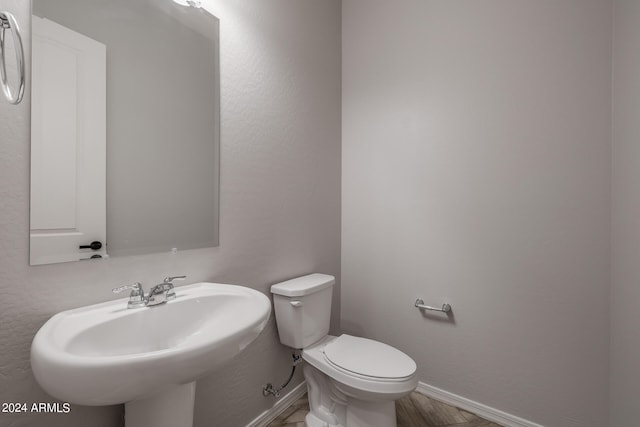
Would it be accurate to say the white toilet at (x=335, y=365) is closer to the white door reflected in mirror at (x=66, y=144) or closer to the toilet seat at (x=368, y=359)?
the toilet seat at (x=368, y=359)

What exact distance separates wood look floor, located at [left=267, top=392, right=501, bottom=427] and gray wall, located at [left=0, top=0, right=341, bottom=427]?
0.17 metres

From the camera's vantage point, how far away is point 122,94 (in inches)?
38.4

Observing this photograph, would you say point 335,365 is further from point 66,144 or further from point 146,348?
point 66,144

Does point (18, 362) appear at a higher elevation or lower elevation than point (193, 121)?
lower

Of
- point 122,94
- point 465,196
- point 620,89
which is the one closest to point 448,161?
point 465,196

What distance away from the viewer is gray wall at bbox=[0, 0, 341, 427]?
0.75 m

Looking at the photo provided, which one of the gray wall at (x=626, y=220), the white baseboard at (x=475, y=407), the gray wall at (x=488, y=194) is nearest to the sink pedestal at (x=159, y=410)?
the gray wall at (x=488, y=194)

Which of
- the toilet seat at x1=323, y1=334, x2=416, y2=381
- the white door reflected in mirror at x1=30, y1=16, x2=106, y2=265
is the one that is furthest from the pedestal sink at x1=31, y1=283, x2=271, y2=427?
the toilet seat at x1=323, y1=334, x2=416, y2=381

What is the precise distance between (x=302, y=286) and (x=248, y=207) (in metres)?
0.50

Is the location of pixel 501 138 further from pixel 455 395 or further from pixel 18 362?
pixel 18 362

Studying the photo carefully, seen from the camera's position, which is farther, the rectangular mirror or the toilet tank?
the toilet tank

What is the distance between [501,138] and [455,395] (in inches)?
58.4

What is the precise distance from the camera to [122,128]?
97 cm

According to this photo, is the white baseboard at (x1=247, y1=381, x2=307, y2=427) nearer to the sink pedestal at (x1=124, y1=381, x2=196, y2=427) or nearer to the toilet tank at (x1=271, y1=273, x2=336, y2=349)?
the toilet tank at (x1=271, y1=273, x2=336, y2=349)
